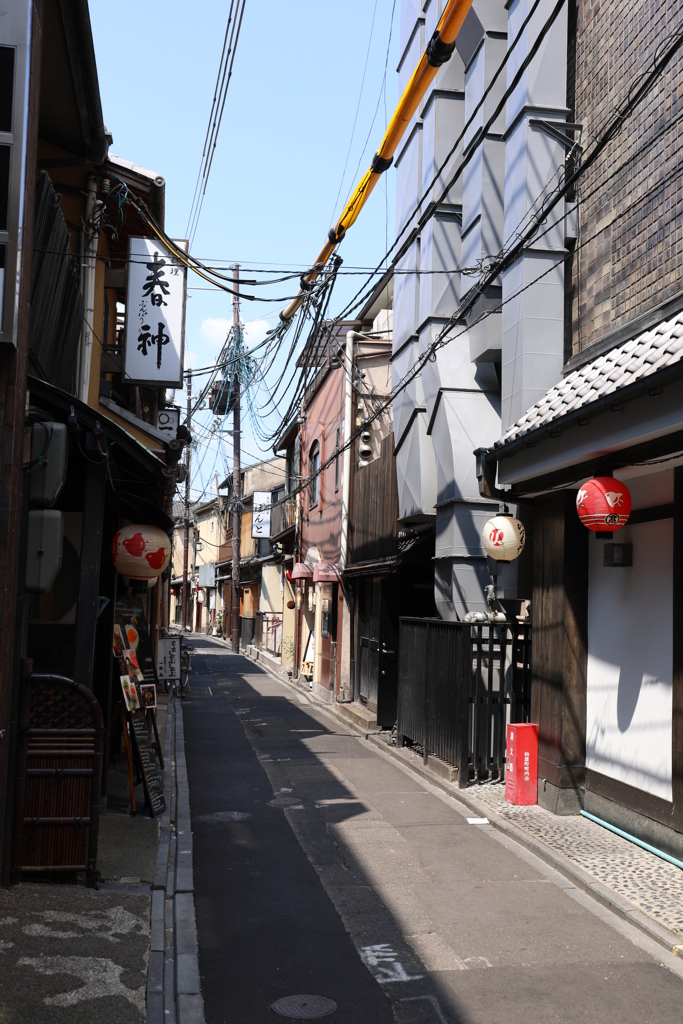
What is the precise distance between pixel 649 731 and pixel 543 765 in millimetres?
2198

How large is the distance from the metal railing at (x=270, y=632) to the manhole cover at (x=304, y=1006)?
105 feet

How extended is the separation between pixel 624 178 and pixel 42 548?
8.56 metres

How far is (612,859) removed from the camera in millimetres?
9164

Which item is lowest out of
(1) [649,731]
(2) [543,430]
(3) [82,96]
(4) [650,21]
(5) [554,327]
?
(1) [649,731]

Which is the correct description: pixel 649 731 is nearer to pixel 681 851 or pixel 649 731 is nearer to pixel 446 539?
pixel 681 851

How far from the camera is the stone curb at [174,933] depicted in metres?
5.70

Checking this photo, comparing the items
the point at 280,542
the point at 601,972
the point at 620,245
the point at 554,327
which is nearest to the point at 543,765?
the point at 601,972

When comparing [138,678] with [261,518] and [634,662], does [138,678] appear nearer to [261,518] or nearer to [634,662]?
[634,662]

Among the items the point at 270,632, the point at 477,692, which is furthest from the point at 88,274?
the point at 270,632

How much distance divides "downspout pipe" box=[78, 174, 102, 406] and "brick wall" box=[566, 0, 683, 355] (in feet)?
22.7

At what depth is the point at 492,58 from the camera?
14.9 metres

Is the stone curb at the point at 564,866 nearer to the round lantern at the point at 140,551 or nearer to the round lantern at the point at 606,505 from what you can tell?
the round lantern at the point at 606,505

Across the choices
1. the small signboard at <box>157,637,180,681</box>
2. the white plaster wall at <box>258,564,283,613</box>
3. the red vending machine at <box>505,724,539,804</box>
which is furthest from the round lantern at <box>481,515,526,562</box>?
the white plaster wall at <box>258,564,283,613</box>

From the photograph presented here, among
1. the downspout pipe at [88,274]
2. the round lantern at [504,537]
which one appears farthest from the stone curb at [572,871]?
the downspout pipe at [88,274]
